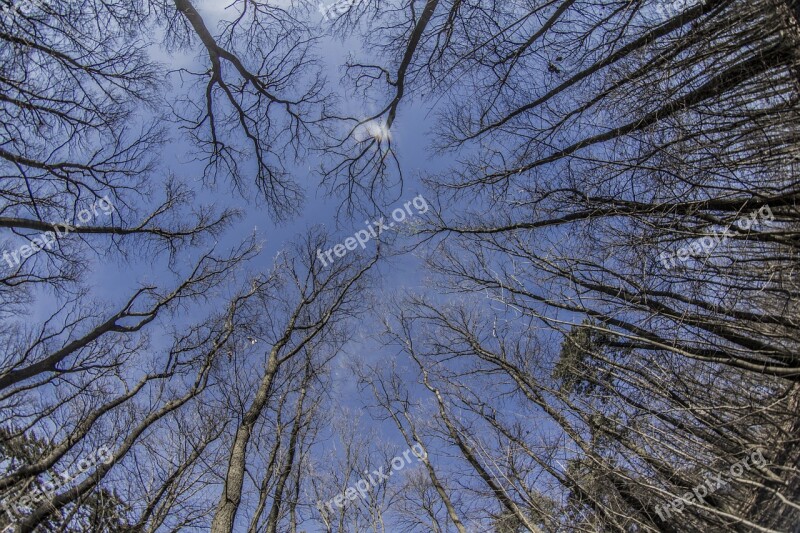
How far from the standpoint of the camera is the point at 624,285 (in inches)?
175

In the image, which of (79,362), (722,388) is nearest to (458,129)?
(722,388)

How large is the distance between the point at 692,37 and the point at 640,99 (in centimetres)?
59

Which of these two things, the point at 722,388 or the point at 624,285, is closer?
the point at 722,388

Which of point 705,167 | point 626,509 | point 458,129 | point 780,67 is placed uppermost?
point 458,129

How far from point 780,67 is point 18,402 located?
38.3ft

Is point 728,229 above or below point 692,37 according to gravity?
below

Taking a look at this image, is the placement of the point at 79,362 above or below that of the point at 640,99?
above

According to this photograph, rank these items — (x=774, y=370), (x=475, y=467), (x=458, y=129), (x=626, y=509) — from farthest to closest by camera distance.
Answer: (x=475, y=467), (x=458, y=129), (x=626, y=509), (x=774, y=370)

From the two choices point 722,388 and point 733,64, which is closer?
point 733,64

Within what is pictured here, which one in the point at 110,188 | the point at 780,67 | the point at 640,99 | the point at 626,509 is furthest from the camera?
the point at 110,188

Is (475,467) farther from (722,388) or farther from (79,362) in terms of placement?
(79,362)

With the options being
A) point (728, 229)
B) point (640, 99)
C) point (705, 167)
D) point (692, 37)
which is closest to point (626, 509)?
point (728, 229)

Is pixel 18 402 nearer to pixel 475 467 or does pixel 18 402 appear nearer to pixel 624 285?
pixel 475 467

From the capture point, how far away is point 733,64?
310 cm
